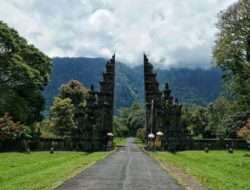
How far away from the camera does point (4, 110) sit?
2243 inches

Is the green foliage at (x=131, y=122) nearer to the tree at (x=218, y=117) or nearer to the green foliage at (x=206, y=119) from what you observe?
the green foliage at (x=206, y=119)

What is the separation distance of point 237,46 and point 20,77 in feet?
92.9

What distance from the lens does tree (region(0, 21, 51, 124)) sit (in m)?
58.3

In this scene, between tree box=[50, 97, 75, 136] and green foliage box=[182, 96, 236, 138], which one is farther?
green foliage box=[182, 96, 236, 138]

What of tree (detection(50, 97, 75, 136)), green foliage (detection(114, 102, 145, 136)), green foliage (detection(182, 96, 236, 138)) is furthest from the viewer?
green foliage (detection(114, 102, 145, 136))

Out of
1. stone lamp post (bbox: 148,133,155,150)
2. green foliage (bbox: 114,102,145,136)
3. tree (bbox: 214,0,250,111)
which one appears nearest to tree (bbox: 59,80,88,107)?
stone lamp post (bbox: 148,133,155,150)

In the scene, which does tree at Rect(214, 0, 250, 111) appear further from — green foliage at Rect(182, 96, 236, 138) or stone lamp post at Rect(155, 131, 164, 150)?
green foliage at Rect(182, 96, 236, 138)

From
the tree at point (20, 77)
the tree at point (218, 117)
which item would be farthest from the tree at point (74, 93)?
the tree at point (20, 77)

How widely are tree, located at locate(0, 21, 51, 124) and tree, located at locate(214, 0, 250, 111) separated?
24.5 meters

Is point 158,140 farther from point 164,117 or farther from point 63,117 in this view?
point 63,117

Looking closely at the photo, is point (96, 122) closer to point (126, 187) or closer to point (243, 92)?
point (243, 92)

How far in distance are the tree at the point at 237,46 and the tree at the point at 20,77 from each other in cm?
2455

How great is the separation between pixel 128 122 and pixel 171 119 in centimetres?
11875

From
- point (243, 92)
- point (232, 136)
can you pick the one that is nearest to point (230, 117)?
point (243, 92)
